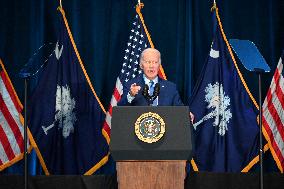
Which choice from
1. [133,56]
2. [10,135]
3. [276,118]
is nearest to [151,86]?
[133,56]

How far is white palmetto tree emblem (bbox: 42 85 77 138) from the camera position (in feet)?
17.3

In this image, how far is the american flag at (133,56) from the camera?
5.25 meters

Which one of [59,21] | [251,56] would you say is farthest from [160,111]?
[59,21]

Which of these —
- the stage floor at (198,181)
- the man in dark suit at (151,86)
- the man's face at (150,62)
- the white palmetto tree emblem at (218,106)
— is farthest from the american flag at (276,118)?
the man's face at (150,62)

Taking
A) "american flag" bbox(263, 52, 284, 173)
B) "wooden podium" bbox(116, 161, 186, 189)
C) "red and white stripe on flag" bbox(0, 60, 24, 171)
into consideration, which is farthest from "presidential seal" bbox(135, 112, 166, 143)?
"red and white stripe on flag" bbox(0, 60, 24, 171)

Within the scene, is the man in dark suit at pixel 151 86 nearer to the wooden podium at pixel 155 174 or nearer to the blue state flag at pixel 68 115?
the wooden podium at pixel 155 174

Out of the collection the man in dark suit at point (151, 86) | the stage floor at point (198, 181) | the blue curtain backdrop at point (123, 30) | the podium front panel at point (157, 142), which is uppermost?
the blue curtain backdrop at point (123, 30)

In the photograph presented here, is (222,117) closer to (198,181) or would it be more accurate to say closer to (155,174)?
(198,181)

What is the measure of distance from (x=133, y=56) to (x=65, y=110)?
3.29 ft

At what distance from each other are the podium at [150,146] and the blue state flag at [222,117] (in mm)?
2181

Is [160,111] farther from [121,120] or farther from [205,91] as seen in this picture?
[205,91]

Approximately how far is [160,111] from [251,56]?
168 centimetres

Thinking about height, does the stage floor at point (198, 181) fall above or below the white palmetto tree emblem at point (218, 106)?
below

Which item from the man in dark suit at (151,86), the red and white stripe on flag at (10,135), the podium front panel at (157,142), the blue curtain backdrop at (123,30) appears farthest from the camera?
the blue curtain backdrop at (123,30)
